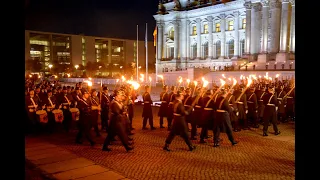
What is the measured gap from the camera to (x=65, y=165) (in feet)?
28.5

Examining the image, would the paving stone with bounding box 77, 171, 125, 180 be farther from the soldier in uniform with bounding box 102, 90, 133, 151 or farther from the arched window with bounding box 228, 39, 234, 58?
the arched window with bounding box 228, 39, 234, 58

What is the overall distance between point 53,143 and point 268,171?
7.35m

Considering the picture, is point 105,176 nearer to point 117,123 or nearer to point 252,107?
point 117,123

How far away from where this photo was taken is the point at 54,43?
11925cm

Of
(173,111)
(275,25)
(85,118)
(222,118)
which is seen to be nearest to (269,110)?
(222,118)

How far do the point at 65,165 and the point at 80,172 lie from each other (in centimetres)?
84

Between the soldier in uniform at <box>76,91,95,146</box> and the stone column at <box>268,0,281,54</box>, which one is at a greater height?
the stone column at <box>268,0,281,54</box>

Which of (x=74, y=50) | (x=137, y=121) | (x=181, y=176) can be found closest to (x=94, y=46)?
(x=74, y=50)

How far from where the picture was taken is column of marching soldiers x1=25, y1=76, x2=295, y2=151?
9.97 metres

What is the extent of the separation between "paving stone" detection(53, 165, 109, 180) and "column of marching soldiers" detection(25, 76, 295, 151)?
1.62 meters

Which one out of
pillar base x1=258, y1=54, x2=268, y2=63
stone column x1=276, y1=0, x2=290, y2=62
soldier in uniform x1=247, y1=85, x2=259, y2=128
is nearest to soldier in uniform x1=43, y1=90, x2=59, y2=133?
soldier in uniform x1=247, y1=85, x2=259, y2=128

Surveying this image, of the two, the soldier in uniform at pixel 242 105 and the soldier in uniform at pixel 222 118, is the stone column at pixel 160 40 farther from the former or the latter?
the soldier in uniform at pixel 222 118

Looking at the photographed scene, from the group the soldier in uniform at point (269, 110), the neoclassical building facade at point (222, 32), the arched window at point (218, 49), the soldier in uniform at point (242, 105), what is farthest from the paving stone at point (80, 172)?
the arched window at point (218, 49)
